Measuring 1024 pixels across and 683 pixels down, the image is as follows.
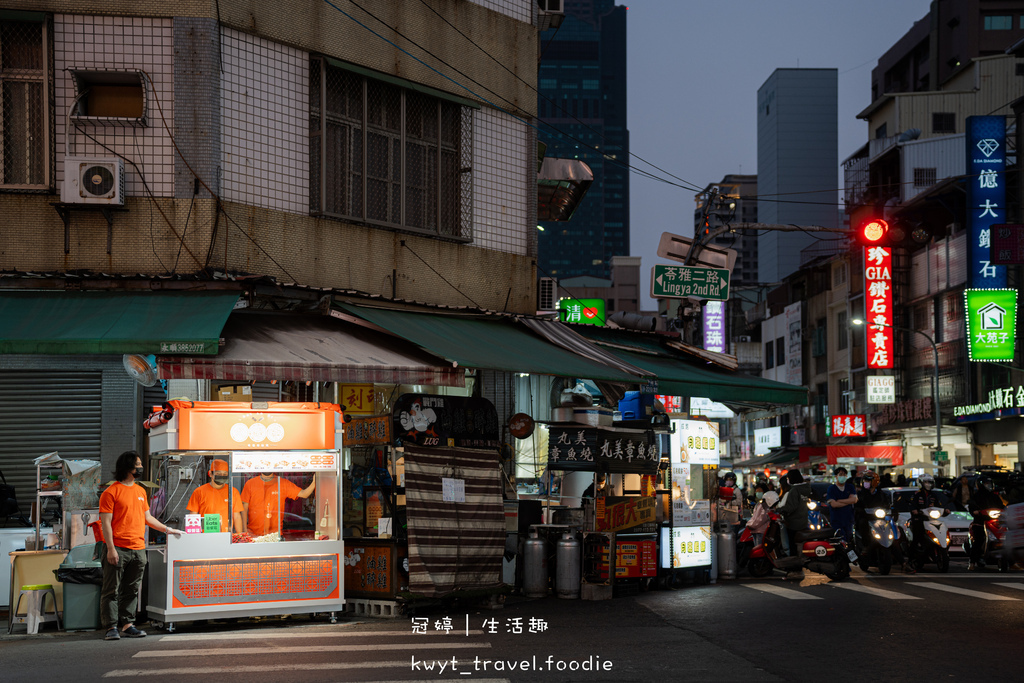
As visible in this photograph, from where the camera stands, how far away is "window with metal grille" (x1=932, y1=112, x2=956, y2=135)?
5269 centimetres

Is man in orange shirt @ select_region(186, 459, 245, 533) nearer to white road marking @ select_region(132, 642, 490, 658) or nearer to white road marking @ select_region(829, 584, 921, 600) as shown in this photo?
white road marking @ select_region(132, 642, 490, 658)

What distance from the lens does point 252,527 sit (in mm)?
12578

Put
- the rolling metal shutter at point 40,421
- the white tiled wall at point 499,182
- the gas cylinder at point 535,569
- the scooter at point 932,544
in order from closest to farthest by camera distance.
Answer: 1. the rolling metal shutter at point 40,421
2. the gas cylinder at point 535,569
3. the white tiled wall at point 499,182
4. the scooter at point 932,544

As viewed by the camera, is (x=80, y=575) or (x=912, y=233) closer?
(x=80, y=575)

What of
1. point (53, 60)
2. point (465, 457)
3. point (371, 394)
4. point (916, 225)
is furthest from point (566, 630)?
point (916, 225)

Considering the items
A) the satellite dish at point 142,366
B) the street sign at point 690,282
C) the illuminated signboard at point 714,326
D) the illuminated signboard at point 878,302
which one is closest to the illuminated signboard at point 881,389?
the illuminated signboard at point 878,302

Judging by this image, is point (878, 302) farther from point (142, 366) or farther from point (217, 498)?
point (142, 366)

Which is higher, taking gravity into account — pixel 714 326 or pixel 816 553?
pixel 714 326

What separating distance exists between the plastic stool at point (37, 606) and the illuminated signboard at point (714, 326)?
138 feet

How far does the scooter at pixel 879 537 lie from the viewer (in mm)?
18000

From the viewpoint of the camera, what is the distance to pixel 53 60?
12.8 m

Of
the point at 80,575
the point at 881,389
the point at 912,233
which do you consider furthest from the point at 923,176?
the point at 80,575

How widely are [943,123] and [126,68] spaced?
4798 centimetres

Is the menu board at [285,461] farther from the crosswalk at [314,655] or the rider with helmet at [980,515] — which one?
the rider with helmet at [980,515]
